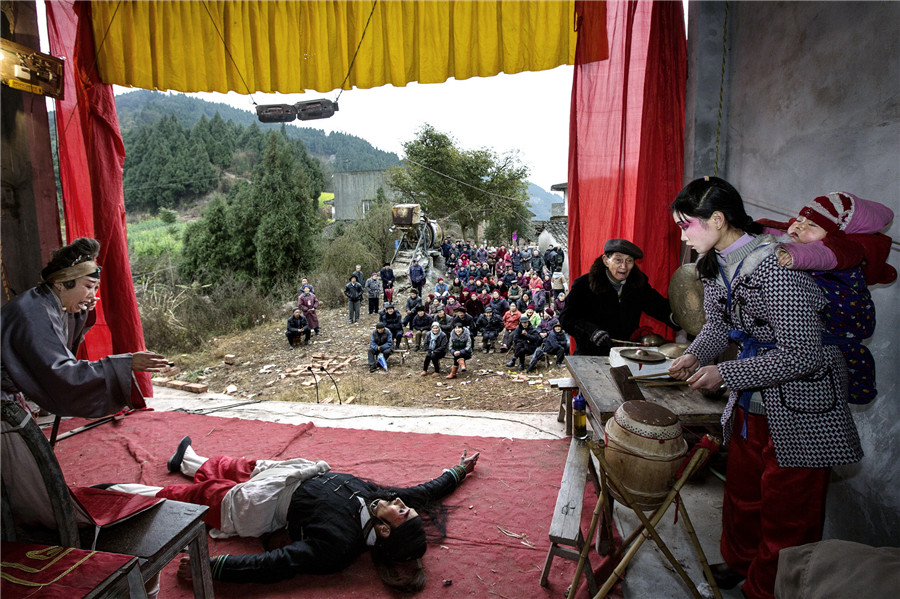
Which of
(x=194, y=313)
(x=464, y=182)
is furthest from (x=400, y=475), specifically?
(x=464, y=182)

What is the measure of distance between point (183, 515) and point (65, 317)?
1228 millimetres

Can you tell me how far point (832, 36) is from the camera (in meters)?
2.43

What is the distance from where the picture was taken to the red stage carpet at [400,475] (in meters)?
2.49

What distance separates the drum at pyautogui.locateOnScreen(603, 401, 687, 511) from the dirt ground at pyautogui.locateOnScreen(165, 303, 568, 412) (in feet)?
15.8

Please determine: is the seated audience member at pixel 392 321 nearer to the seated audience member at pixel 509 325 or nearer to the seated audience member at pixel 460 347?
the seated audience member at pixel 460 347

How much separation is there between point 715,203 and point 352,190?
117 ft

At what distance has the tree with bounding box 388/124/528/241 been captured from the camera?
26625mm

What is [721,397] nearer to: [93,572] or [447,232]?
[93,572]

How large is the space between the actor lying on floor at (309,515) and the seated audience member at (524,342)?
616cm

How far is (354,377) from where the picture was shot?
945cm

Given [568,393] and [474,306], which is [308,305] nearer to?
[474,306]

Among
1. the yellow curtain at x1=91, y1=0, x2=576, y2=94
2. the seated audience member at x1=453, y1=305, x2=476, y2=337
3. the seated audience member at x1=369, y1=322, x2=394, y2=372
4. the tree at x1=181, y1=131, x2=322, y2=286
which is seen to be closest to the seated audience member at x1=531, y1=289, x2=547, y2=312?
the seated audience member at x1=453, y1=305, x2=476, y2=337

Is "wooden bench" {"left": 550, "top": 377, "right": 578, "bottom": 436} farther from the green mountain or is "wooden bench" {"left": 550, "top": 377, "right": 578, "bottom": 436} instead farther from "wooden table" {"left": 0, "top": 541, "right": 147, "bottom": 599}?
the green mountain

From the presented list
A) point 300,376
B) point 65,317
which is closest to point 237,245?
point 300,376
